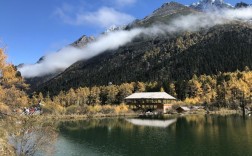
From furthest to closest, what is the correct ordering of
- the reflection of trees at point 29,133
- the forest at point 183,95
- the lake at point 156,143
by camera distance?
1. the forest at point 183,95
2. the lake at point 156,143
3. the reflection of trees at point 29,133

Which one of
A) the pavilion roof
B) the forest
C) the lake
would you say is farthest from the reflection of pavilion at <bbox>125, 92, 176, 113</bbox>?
the lake

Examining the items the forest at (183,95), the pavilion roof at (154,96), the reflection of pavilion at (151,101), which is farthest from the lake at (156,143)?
the pavilion roof at (154,96)

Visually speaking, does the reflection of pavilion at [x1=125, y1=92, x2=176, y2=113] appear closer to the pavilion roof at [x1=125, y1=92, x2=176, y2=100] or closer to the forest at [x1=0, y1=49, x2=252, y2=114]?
the pavilion roof at [x1=125, y1=92, x2=176, y2=100]

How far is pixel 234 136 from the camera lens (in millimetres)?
56844

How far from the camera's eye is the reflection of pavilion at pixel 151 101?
12888 centimetres

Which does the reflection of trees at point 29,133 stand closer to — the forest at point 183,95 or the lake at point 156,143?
the lake at point 156,143

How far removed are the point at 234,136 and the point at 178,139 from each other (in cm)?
991

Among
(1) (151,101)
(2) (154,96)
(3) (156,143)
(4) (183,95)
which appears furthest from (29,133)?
(4) (183,95)

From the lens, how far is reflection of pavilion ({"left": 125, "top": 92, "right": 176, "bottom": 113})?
12888 cm

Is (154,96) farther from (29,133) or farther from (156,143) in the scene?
(29,133)

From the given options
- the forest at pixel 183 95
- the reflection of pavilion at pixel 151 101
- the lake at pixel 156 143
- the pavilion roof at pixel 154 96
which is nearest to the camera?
the lake at pixel 156 143

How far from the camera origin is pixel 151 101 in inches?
5344

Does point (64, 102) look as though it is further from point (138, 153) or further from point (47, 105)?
point (138, 153)

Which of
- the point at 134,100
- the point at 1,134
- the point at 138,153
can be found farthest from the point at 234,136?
the point at 134,100
